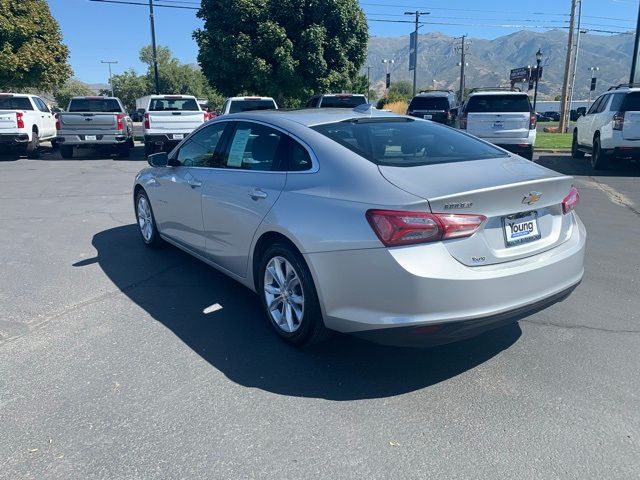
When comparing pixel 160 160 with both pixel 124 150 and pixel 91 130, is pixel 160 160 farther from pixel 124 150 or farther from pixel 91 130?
pixel 124 150

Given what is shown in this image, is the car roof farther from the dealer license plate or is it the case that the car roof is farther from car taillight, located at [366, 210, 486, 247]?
the dealer license plate

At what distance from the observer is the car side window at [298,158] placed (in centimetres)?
385

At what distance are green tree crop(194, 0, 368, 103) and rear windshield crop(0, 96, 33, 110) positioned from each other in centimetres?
669

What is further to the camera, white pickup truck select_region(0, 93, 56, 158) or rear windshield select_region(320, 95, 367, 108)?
rear windshield select_region(320, 95, 367, 108)

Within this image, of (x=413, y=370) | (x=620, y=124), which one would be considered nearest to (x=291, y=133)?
(x=413, y=370)

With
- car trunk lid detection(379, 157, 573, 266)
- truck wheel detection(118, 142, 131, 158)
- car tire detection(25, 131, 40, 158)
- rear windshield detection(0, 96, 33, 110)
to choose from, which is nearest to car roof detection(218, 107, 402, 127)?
car trunk lid detection(379, 157, 573, 266)

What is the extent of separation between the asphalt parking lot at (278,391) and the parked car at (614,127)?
8071 millimetres

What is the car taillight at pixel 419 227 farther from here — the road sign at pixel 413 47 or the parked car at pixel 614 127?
the road sign at pixel 413 47

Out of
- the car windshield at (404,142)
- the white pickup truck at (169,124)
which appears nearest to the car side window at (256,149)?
the car windshield at (404,142)

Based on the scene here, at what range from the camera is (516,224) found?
3.34 meters

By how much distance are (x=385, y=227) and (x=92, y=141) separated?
50.8 feet

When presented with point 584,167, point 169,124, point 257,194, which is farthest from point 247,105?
point 257,194

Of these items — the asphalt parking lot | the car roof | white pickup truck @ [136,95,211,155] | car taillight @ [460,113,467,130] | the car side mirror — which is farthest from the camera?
white pickup truck @ [136,95,211,155]

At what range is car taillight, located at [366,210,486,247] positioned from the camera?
121 inches
